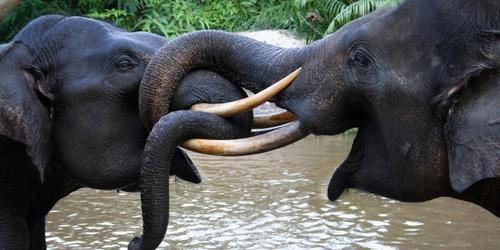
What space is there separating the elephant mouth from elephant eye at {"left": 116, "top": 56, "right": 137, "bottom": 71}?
1.78ft

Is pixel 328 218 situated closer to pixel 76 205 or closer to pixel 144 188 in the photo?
pixel 76 205

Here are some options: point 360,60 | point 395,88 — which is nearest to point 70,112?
point 360,60

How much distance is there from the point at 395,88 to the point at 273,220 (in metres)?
3.87

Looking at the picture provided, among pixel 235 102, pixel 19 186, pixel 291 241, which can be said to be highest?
pixel 235 102

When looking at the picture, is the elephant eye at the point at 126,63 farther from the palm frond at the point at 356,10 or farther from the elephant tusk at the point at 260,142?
the palm frond at the point at 356,10

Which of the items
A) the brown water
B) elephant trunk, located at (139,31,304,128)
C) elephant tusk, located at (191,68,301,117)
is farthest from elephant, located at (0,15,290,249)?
the brown water

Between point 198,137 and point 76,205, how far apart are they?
14.3ft

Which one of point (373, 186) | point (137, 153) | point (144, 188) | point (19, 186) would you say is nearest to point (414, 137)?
point (373, 186)

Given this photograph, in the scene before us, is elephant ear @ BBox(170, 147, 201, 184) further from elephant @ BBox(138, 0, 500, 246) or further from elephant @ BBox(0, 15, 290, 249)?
elephant @ BBox(138, 0, 500, 246)

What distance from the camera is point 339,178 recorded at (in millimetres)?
3801

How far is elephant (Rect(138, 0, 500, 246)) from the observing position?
3.17 metres

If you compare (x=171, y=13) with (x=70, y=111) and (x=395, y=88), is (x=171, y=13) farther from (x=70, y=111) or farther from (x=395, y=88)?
(x=395, y=88)

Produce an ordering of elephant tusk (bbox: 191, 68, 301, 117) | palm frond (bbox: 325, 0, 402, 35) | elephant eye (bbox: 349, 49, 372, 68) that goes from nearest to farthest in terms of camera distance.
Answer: elephant eye (bbox: 349, 49, 372, 68)
elephant tusk (bbox: 191, 68, 301, 117)
palm frond (bbox: 325, 0, 402, 35)

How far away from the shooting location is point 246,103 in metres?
3.67
